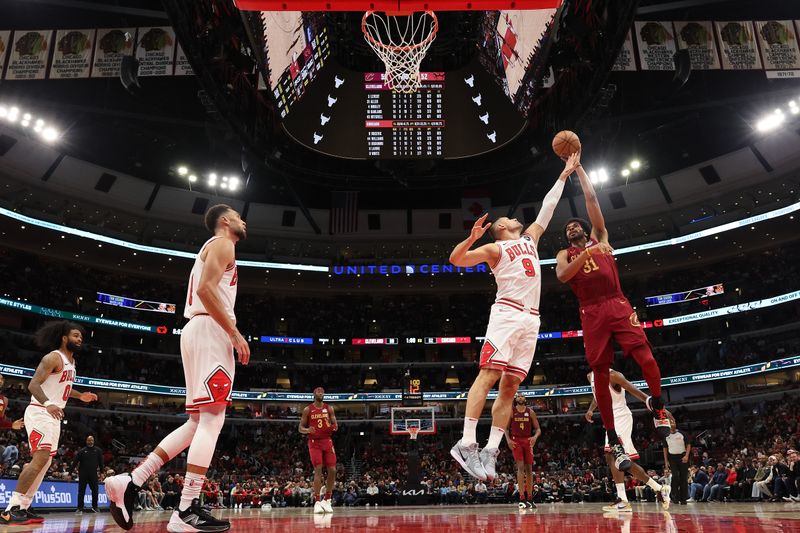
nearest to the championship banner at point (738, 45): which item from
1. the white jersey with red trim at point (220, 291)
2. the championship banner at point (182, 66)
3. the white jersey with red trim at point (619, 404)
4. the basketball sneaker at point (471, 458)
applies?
the white jersey with red trim at point (619, 404)

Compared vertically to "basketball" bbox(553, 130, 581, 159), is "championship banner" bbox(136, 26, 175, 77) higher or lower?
higher

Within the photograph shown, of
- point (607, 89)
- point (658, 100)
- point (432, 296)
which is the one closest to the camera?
point (607, 89)

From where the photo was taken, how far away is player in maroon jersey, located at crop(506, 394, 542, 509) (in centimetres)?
1087

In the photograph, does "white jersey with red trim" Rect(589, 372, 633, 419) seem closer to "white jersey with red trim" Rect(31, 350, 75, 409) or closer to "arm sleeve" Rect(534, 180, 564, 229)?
"arm sleeve" Rect(534, 180, 564, 229)

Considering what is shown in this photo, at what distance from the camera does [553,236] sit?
35000 mm

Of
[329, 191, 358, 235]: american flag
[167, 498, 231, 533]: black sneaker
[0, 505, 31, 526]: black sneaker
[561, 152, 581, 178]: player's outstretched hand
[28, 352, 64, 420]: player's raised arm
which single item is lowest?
[0, 505, 31, 526]: black sneaker

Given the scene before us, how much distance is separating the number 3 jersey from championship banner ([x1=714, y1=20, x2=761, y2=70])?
12.1 metres

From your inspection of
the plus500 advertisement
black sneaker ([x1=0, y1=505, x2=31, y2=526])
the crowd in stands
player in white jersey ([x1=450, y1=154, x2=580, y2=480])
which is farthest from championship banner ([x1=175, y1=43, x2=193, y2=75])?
player in white jersey ([x1=450, y1=154, x2=580, y2=480])

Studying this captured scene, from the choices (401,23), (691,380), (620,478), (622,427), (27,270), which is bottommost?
(620,478)

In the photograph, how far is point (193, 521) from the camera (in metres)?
4.02

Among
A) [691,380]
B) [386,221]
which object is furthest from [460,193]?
[691,380]

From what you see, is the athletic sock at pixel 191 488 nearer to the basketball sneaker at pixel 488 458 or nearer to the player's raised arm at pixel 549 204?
the basketball sneaker at pixel 488 458

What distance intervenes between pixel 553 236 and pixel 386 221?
10021 mm

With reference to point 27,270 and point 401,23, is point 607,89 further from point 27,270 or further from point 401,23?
point 27,270
